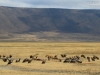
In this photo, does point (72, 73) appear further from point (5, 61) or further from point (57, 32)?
point (57, 32)

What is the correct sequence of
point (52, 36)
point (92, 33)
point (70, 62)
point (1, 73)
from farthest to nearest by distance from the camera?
point (92, 33) → point (52, 36) → point (70, 62) → point (1, 73)

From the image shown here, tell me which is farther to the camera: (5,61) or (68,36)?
(68,36)

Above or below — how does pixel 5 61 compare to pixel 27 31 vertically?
below

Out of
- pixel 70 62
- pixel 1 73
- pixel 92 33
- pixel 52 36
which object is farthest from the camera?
pixel 92 33

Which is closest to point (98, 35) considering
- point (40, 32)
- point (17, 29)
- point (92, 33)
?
point (92, 33)

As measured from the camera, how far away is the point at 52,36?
574 ft

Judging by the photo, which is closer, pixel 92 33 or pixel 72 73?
pixel 72 73

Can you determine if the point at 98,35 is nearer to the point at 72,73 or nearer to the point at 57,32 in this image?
the point at 57,32

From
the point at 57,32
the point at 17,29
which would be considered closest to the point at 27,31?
the point at 17,29

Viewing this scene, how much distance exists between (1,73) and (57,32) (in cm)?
17114

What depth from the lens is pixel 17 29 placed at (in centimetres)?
19688

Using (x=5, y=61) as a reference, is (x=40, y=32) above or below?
above

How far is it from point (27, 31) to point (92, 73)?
174 meters

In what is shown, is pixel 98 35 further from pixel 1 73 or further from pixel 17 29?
pixel 1 73
